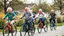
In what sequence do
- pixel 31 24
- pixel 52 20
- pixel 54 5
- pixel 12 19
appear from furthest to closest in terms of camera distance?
pixel 54 5
pixel 52 20
pixel 31 24
pixel 12 19

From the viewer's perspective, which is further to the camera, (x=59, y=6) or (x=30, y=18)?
(x=59, y=6)

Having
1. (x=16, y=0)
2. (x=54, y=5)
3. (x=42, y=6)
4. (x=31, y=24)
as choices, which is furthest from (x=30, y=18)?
(x=54, y=5)

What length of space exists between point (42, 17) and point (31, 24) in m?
3.42

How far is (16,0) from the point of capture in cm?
4150

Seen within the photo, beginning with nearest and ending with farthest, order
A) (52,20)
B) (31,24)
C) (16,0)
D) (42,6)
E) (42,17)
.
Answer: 1. (31,24)
2. (42,17)
3. (52,20)
4. (16,0)
5. (42,6)

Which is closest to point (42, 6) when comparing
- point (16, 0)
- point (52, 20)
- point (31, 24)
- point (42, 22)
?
→ point (16, 0)

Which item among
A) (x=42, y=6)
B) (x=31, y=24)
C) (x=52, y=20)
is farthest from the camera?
(x=42, y=6)

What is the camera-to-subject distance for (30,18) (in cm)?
1451

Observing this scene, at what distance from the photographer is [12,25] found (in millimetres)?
14016

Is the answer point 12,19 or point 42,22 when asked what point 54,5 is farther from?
point 12,19

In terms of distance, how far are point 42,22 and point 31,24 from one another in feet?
12.3

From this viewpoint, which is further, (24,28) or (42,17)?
(42,17)

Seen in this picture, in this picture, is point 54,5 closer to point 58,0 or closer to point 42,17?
point 58,0

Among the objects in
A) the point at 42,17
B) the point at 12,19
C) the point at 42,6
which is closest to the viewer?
the point at 12,19
